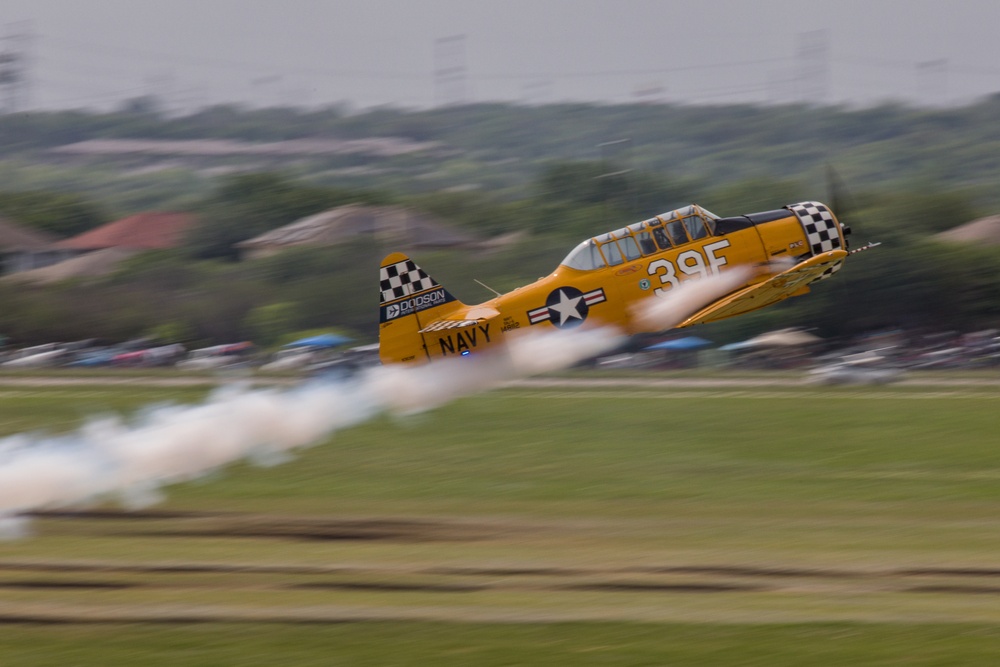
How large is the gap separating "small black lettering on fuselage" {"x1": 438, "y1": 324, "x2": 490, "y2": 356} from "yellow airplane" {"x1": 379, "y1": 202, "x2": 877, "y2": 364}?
2 cm

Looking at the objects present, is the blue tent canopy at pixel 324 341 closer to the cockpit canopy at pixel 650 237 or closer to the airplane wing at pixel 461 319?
the airplane wing at pixel 461 319

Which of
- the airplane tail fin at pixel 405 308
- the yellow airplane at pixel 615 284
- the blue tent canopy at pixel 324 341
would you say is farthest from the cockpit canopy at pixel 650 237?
the blue tent canopy at pixel 324 341

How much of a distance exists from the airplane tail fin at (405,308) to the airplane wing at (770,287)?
3.93 meters

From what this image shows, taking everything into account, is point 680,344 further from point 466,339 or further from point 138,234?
point 138,234

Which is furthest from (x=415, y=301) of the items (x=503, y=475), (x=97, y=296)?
→ (x=97, y=296)

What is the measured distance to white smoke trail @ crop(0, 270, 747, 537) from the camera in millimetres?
19031

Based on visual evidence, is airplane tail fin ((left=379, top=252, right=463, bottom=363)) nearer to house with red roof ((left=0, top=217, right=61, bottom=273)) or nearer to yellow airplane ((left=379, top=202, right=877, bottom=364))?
yellow airplane ((left=379, top=202, right=877, bottom=364))

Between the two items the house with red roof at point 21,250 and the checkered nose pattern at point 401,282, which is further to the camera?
the house with red roof at point 21,250

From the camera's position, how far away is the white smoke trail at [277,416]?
19.0 metres

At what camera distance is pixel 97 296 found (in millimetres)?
59188

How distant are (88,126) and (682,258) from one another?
194440mm

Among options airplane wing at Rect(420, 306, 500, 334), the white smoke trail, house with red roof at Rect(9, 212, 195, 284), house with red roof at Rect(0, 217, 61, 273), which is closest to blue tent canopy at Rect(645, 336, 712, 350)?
the white smoke trail

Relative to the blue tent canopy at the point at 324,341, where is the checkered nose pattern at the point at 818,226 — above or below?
above

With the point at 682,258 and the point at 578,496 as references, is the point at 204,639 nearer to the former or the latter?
the point at 682,258
